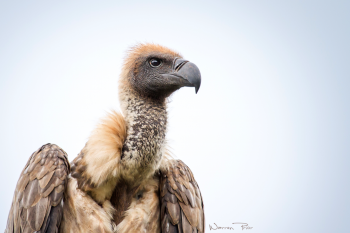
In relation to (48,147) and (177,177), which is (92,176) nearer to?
(48,147)

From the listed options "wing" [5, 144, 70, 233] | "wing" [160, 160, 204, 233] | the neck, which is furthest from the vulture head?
"wing" [5, 144, 70, 233]

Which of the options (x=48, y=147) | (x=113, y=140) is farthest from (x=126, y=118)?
(x=48, y=147)

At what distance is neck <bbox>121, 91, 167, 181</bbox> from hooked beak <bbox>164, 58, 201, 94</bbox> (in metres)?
0.47

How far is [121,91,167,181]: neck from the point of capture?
381cm

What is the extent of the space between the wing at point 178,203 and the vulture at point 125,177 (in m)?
0.01

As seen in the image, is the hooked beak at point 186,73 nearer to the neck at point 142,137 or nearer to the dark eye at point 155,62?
the dark eye at point 155,62

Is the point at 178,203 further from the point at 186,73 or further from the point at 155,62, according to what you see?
the point at 155,62

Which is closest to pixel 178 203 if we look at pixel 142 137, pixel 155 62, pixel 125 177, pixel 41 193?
pixel 125 177

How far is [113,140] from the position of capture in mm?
3920

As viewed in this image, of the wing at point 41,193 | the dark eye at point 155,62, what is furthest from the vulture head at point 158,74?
the wing at point 41,193

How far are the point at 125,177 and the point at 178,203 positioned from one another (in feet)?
2.81

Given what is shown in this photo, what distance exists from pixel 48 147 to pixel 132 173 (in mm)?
1155

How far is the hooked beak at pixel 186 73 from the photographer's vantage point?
4223 millimetres

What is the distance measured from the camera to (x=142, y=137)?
3.88 m
